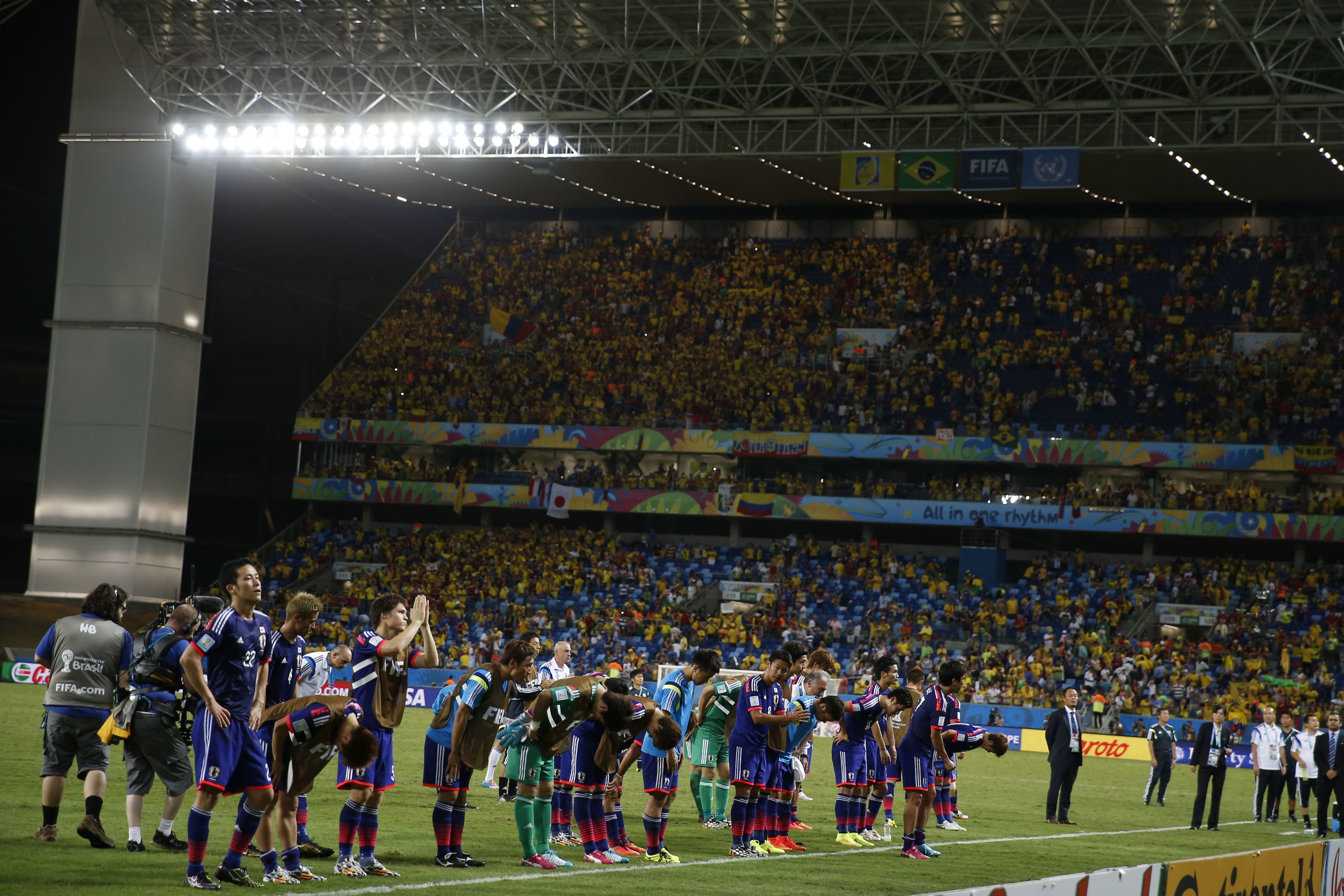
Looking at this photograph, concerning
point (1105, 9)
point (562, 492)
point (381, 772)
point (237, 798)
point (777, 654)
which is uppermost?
point (1105, 9)

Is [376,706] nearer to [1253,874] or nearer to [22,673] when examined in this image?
[1253,874]

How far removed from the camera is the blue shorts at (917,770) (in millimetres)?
14289

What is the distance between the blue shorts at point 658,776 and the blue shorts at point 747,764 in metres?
0.52

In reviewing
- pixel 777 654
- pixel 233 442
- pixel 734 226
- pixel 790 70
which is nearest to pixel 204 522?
pixel 233 442

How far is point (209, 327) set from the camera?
157 ft

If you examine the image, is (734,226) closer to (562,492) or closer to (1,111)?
(562,492)

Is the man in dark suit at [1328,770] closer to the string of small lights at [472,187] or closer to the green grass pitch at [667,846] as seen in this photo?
the green grass pitch at [667,846]

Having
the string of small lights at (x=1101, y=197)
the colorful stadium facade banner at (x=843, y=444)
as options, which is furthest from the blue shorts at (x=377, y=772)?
the string of small lights at (x=1101, y=197)

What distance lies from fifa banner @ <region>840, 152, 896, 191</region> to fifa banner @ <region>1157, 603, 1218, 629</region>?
1687cm

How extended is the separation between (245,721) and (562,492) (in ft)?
133

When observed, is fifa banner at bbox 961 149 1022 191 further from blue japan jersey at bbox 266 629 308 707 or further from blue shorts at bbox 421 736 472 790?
blue japan jersey at bbox 266 629 308 707

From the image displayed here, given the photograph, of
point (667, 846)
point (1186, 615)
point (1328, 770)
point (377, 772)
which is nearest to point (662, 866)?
point (667, 846)

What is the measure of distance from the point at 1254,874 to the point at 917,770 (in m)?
6.43

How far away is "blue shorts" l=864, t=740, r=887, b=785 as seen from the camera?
1590 cm
